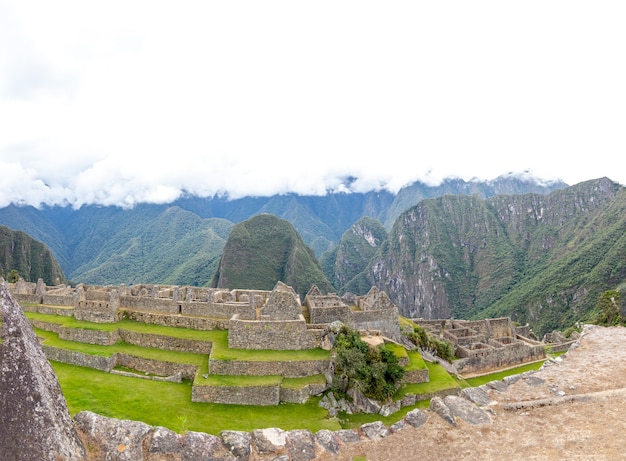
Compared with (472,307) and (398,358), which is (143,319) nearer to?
(398,358)

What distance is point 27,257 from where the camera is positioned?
12525 cm

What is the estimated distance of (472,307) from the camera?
178 meters

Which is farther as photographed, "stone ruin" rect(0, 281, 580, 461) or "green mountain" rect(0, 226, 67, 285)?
"green mountain" rect(0, 226, 67, 285)

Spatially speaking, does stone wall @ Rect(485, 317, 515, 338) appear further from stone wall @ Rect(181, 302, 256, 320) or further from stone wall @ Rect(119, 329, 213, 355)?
stone wall @ Rect(119, 329, 213, 355)

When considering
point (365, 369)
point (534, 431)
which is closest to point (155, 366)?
point (365, 369)

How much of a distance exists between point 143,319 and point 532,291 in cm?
14717

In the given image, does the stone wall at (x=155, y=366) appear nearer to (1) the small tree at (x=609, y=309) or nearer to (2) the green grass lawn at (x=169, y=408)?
(2) the green grass lawn at (x=169, y=408)

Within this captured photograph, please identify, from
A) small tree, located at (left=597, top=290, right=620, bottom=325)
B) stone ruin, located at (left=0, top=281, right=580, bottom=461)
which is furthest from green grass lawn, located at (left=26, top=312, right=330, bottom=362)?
small tree, located at (left=597, top=290, right=620, bottom=325)

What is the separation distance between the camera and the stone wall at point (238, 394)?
673 inches

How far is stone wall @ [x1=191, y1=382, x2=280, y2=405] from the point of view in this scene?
1709 cm

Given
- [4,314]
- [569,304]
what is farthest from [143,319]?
[569,304]

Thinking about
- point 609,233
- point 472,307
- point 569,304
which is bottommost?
point 472,307

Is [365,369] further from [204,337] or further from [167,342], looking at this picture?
[167,342]

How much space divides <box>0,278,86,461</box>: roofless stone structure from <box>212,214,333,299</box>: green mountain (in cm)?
11035
